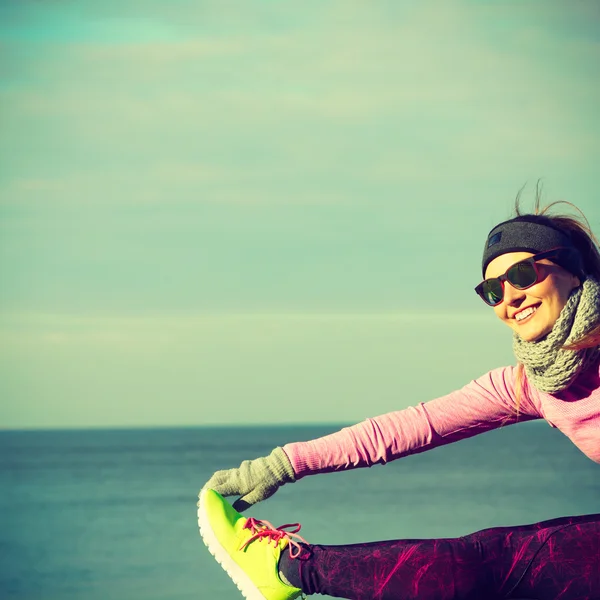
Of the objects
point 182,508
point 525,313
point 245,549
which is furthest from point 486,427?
point 182,508

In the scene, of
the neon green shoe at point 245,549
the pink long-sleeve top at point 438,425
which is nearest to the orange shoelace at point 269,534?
the neon green shoe at point 245,549

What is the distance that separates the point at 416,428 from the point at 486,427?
0.99ft

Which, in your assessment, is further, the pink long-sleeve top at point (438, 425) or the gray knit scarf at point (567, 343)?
the pink long-sleeve top at point (438, 425)

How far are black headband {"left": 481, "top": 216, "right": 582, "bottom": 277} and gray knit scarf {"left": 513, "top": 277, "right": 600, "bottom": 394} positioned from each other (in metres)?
0.11

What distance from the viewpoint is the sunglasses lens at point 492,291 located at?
3275 mm

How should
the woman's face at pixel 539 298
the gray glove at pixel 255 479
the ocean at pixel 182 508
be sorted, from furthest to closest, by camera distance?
1. the ocean at pixel 182 508
2. the gray glove at pixel 255 479
3. the woman's face at pixel 539 298

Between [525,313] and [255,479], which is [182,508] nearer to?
[255,479]

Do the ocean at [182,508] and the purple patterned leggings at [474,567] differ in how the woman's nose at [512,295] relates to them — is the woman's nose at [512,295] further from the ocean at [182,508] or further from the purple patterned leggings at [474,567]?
the ocean at [182,508]

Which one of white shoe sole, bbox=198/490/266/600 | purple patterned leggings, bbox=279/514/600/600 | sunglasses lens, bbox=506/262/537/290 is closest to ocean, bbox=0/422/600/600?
white shoe sole, bbox=198/490/266/600

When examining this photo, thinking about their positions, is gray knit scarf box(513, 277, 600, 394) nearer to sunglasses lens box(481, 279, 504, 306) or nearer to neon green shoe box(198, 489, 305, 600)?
sunglasses lens box(481, 279, 504, 306)

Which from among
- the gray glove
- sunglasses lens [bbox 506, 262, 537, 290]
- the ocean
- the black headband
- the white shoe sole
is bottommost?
the ocean

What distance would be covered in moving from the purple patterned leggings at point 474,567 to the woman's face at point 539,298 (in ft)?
2.30

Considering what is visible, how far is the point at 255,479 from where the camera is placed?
332 centimetres

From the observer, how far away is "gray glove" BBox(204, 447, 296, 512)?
3.32m
